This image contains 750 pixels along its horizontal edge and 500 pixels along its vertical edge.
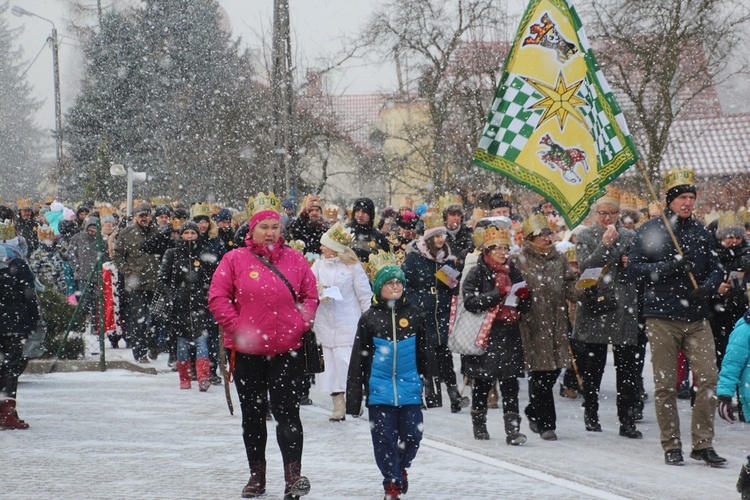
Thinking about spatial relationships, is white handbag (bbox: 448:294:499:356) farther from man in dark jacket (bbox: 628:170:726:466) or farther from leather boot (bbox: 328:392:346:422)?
man in dark jacket (bbox: 628:170:726:466)

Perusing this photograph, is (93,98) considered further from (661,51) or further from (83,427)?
(83,427)

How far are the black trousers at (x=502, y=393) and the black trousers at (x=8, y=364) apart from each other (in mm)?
3872

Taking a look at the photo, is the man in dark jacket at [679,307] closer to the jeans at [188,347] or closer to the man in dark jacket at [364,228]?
the man in dark jacket at [364,228]

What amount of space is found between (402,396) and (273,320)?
957 mm

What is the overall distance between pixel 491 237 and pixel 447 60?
21886 mm

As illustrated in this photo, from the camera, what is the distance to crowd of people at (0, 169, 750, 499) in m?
8.01

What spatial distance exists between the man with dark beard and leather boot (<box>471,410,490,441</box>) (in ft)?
13.4

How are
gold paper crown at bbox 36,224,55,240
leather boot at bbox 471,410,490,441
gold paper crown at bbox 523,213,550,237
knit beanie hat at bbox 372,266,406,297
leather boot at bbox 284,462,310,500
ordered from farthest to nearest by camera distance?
gold paper crown at bbox 36,224,55,240, gold paper crown at bbox 523,213,550,237, leather boot at bbox 471,410,490,441, knit beanie hat at bbox 372,266,406,297, leather boot at bbox 284,462,310,500

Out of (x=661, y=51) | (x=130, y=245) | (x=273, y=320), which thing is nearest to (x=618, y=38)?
(x=661, y=51)

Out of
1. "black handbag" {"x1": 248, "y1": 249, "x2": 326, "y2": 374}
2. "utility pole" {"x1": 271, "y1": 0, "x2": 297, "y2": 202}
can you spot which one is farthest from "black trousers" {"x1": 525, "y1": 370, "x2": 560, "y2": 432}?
"utility pole" {"x1": 271, "y1": 0, "x2": 297, "y2": 202}

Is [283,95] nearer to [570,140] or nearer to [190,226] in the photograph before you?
[190,226]

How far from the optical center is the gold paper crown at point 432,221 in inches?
500

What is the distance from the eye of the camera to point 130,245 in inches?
664

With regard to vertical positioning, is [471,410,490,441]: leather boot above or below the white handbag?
below
